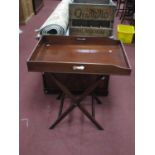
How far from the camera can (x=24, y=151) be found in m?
1.60

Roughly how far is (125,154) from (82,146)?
388 mm

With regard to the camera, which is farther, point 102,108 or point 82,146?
point 102,108

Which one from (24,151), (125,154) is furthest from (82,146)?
(24,151)

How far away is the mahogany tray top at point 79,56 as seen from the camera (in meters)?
1.33

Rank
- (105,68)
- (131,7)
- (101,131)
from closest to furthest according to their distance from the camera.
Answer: (105,68), (101,131), (131,7)

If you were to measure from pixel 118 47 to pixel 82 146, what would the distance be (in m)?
1.01

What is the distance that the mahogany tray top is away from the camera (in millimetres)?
1328

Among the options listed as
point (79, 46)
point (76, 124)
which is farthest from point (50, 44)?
point (76, 124)

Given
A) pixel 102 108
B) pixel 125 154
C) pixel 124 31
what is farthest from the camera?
pixel 124 31

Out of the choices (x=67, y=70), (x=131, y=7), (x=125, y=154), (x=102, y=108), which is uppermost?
(x=131, y=7)

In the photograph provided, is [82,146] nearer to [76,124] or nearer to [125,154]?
[76,124]

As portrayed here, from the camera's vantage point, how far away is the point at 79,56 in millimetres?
1652

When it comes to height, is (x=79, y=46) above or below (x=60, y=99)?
above

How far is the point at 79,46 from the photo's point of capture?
5.91ft
